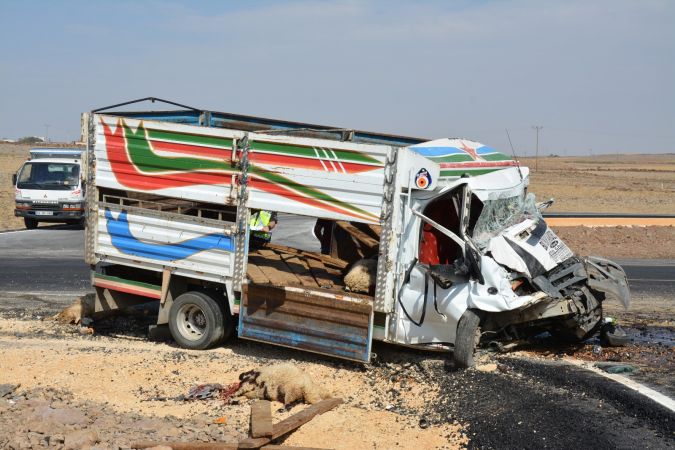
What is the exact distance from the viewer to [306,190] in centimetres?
958

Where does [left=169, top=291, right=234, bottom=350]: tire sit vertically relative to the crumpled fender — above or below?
below

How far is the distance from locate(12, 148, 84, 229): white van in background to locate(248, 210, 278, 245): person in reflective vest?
1502 centimetres

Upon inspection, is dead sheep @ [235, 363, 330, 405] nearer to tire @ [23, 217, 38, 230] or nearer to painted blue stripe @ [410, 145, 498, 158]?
painted blue stripe @ [410, 145, 498, 158]

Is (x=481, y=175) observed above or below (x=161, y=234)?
above

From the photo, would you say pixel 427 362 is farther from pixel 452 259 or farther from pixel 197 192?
pixel 197 192

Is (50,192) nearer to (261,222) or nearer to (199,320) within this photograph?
(261,222)

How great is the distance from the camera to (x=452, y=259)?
31.8 feet

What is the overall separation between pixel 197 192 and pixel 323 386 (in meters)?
3.09

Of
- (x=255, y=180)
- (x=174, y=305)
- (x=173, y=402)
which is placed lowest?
(x=173, y=402)

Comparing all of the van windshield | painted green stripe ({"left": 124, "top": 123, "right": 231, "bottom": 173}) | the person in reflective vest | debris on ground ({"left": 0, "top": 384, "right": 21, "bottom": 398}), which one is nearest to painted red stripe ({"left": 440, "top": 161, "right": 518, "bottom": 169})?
the person in reflective vest

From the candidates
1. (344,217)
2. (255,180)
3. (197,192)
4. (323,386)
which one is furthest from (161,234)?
(323,386)

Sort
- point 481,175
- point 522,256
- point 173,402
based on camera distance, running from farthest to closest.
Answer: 1. point 481,175
2. point 522,256
3. point 173,402

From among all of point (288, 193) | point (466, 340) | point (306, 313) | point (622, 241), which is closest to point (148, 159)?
point (288, 193)

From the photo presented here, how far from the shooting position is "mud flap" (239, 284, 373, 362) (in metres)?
9.30
